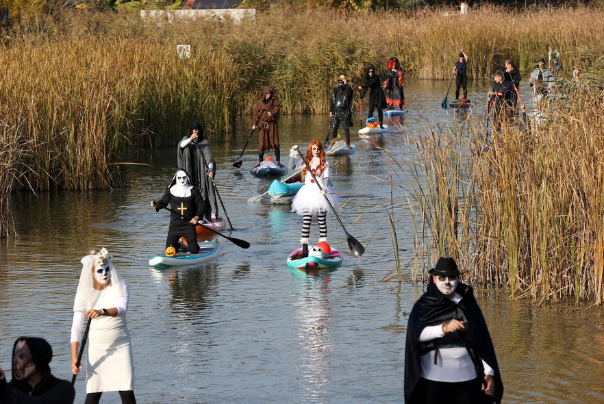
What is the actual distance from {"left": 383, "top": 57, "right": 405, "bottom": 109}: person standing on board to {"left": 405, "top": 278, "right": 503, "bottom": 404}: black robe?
2778 centimetres

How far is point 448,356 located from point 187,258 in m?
7.92

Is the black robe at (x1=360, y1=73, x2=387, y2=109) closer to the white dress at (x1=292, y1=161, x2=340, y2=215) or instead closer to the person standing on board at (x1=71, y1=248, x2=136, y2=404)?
the white dress at (x1=292, y1=161, x2=340, y2=215)

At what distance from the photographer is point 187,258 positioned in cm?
1385

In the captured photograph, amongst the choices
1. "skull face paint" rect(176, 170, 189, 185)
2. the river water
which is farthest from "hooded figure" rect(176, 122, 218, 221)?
"skull face paint" rect(176, 170, 189, 185)

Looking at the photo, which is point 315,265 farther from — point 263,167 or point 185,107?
point 185,107

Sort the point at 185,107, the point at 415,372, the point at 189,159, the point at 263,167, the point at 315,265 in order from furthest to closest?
the point at 185,107
the point at 263,167
the point at 189,159
the point at 315,265
the point at 415,372

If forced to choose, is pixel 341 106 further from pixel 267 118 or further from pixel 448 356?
pixel 448 356

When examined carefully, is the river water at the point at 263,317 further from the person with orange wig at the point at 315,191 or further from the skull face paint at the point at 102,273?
the skull face paint at the point at 102,273

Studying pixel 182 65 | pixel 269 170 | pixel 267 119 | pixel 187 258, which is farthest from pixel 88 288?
pixel 182 65

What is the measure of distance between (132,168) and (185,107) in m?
3.82

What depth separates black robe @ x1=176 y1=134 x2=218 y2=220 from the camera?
16062 mm

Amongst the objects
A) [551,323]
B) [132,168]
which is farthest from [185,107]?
[551,323]

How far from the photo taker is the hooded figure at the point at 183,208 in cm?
1392

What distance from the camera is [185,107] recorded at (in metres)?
26.6
